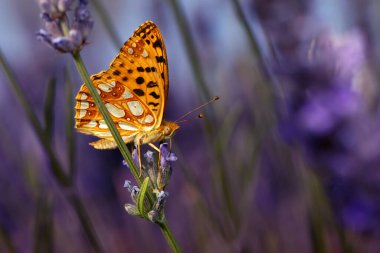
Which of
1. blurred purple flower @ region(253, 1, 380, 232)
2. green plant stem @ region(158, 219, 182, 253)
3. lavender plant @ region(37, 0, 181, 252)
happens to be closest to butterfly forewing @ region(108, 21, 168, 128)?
lavender plant @ region(37, 0, 181, 252)

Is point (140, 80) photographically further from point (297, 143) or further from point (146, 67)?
point (297, 143)

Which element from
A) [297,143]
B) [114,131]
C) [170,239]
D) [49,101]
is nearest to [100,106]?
[114,131]

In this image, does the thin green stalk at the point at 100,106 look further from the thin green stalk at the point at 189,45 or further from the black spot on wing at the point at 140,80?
the thin green stalk at the point at 189,45

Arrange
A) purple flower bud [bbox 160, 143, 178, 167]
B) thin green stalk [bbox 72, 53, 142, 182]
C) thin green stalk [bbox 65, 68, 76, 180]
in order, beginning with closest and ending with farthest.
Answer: thin green stalk [bbox 72, 53, 142, 182] → purple flower bud [bbox 160, 143, 178, 167] → thin green stalk [bbox 65, 68, 76, 180]

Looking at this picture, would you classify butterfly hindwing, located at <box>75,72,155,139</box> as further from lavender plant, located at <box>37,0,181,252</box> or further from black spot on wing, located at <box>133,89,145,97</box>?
lavender plant, located at <box>37,0,181,252</box>

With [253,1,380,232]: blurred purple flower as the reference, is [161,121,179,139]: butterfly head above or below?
above

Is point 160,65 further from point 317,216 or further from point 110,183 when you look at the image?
point 110,183
